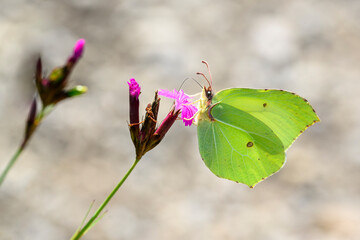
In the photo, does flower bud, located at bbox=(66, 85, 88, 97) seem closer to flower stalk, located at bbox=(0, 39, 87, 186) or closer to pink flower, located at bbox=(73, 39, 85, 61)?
flower stalk, located at bbox=(0, 39, 87, 186)

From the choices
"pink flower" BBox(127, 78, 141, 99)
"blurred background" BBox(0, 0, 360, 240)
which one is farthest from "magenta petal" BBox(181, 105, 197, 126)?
"blurred background" BBox(0, 0, 360, 240)

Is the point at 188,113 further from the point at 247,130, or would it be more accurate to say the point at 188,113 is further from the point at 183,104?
the point at 247,130

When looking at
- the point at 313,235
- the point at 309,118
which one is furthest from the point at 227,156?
the point at 313,235

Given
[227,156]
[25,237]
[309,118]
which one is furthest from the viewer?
[25,237]

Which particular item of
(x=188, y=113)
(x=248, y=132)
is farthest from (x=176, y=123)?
(x=188, y=113)

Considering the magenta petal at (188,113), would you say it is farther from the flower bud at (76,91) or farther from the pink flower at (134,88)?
the flower bud at (76,91)

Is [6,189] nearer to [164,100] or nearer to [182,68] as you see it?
[164,100]
